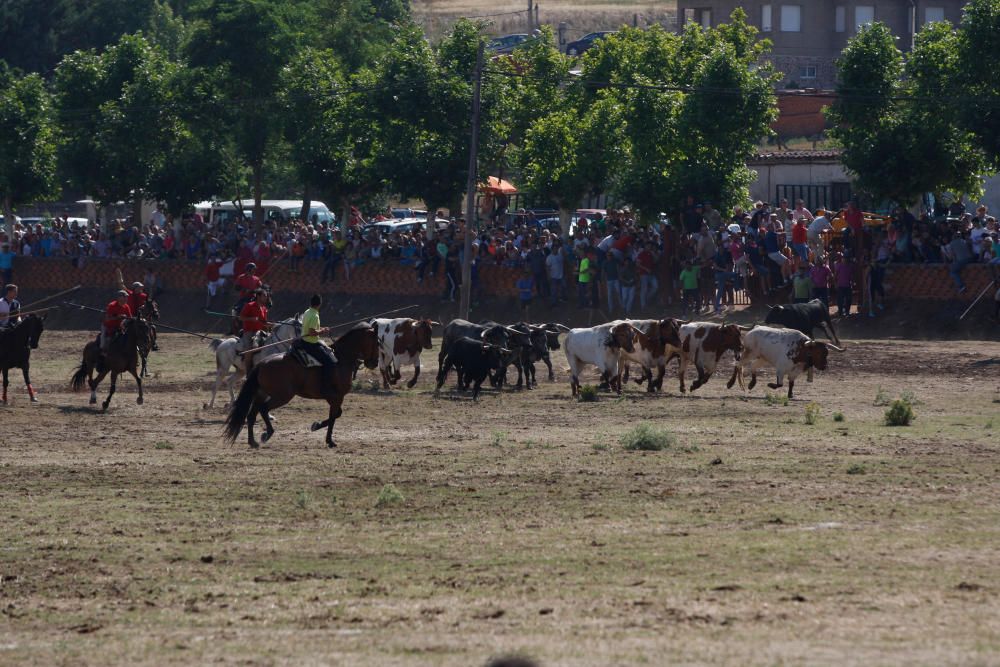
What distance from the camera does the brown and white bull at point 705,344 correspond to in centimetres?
2716

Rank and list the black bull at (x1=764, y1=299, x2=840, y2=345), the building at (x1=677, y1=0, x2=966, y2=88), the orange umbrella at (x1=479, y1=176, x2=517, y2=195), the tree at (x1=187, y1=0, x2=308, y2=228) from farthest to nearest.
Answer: the building at (x1=677, y1=0, x2=966, y2=88) < the orange umbrella at (x1=479, y1=176, x2=517, y2=195) < the tree at (x1=187, y1=0, x2=308, y2=228) < the black bull at (x1=764, y1=299, x2=840, y2=345)

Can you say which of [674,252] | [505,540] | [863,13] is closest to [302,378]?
[505,540]

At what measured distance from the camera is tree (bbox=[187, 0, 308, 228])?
158 feet

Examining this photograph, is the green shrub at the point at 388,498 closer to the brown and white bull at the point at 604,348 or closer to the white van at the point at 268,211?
the brown and white bull at the point at 604,348

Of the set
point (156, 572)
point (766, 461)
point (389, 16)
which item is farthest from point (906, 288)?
point (389, 16)

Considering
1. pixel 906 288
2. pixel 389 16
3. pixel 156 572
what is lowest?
pixel 156 572

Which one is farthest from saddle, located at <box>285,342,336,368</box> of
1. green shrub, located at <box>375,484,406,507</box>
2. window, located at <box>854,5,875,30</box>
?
window, located at <box>854,5,875,30</box>

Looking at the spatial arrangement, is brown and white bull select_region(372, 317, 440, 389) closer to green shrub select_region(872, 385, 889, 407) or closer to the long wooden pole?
the long wooden pole

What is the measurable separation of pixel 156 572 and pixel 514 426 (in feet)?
34.2

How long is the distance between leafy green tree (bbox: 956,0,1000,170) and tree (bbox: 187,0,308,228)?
22.2 meters

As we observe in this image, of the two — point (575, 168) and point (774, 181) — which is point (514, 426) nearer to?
point (575, 168)

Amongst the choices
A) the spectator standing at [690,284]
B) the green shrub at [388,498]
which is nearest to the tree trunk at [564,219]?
the spectator standing at [690,284]

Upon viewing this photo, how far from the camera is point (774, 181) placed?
51375mm

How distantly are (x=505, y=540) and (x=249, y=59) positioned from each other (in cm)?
3737
